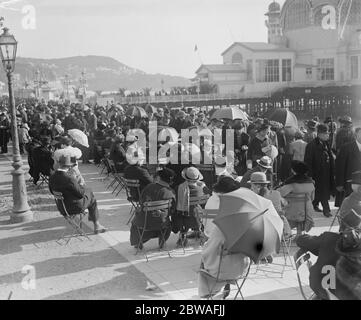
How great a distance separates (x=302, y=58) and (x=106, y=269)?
56268 millimetres

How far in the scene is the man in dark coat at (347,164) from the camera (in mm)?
7754

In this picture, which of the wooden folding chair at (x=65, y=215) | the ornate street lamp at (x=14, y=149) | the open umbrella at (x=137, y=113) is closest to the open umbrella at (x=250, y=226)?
the wooden folding chair at (x=65, y=215)

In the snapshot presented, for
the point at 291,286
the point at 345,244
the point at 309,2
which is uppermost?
the point at 309,2

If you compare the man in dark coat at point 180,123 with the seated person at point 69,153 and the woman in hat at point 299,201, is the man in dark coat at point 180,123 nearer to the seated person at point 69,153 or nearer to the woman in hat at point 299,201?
the seated person at point 69,153

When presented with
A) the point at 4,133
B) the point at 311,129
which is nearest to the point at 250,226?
the point at 311,129

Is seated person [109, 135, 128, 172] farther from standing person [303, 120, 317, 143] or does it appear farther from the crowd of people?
standing person [303, 120, 317, 143]

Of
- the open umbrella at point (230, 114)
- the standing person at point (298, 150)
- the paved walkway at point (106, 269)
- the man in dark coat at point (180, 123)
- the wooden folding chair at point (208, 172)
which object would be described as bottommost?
the paved walkway at point (106, 269)

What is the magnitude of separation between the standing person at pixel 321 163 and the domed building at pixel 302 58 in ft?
149

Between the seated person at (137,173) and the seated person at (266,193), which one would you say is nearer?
the seated person at (266,193)

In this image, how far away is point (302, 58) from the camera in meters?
58.5

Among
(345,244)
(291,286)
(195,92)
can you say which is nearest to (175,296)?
(291,286)

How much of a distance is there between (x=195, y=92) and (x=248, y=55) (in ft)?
26.0

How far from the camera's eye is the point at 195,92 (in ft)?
172

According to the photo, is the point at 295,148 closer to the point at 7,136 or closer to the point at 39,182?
the point at 39,182
